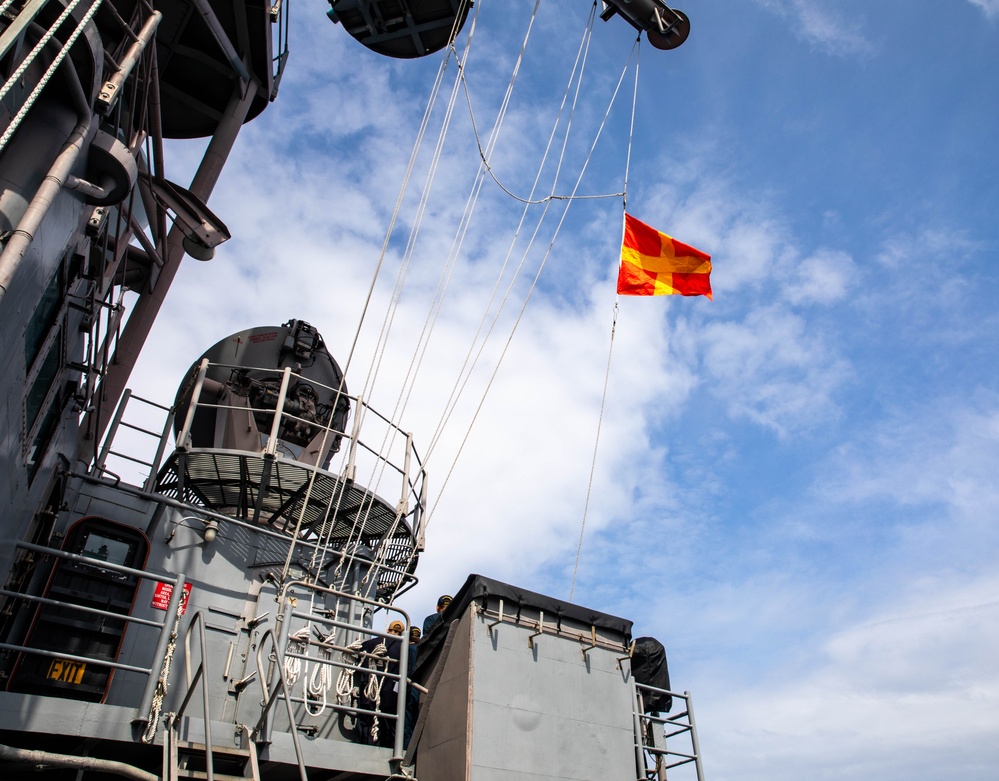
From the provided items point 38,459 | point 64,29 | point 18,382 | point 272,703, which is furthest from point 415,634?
point 64,29

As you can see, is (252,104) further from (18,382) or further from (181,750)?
(181,750)

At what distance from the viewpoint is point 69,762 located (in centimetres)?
498

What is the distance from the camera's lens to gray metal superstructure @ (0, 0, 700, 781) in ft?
16.8

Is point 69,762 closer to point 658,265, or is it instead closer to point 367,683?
point 367,683

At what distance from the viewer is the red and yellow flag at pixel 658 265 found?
12758 millimetres

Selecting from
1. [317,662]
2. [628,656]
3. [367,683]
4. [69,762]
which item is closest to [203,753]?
[69,762]

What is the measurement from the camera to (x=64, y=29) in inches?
193

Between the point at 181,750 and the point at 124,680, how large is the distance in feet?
9.17

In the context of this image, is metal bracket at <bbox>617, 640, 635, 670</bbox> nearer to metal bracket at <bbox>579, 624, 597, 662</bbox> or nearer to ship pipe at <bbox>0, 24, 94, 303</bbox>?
metal bracket at <bbox>579, 624, 597, 662</bbox>

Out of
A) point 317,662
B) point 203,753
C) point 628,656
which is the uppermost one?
point 628,656

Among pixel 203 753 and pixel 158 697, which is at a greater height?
pixel 158 697

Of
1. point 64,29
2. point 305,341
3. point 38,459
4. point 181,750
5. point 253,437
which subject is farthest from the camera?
point 305,341

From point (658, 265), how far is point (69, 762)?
35.1ft

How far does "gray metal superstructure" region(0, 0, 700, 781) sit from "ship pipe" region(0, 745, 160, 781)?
0.06 feet
